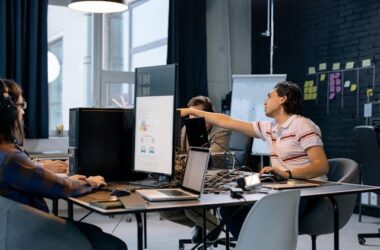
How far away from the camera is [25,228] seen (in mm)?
1799

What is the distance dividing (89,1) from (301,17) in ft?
11.4

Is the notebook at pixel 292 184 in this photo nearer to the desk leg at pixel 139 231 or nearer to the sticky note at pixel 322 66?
the desk leg at pixel 139 231

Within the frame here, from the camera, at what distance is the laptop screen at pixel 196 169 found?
77.1 inches

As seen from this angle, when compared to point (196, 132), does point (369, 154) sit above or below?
below

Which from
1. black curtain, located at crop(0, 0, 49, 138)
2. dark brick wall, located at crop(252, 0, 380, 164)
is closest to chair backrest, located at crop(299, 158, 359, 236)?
dark brick wall, located at crop(252, 0, 380, 164)

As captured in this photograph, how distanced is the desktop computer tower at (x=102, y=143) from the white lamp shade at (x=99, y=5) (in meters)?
1.03

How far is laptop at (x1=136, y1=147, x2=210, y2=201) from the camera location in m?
1.88

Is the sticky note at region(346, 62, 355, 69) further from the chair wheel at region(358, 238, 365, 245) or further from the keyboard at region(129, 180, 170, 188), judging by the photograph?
the keyboard at region(129, 180, 170, 188)

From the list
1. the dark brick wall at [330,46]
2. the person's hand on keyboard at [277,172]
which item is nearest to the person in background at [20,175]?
the person's hand on keyboard at [277,172]

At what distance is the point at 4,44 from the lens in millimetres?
5000

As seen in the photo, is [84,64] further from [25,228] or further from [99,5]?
[25,228]

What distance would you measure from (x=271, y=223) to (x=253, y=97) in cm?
406

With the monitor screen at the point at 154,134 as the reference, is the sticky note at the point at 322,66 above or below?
above

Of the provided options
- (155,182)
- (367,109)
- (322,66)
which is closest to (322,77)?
(322,66)
